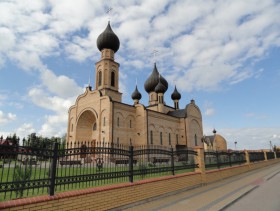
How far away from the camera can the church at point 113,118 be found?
83.7 feet

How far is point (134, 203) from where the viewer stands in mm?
6914

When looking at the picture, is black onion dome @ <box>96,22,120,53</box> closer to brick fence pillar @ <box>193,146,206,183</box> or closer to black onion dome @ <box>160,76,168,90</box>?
black onion dome @ <box>160,76,168,90</box>

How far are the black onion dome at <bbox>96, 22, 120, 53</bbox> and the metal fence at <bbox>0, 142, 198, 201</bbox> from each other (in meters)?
22.3

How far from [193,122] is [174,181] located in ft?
96.6

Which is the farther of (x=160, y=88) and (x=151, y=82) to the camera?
(x=151, y=82)

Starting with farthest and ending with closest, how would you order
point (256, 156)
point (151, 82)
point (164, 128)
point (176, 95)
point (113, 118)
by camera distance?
point (176, 95) < point (151, 82) < point (164, 128) < point (113, 118) < point (256, 156)

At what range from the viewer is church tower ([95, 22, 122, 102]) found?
2916cm

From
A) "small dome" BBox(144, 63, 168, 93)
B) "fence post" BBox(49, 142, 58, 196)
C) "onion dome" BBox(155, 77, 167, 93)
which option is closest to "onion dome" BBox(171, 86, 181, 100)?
"small dome" BBox(144, 63, 168, 93)

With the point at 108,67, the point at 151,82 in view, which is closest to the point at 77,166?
the point at 108,67

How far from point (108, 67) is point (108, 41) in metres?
3.41

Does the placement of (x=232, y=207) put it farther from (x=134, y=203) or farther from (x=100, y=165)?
(x=100, y=165)

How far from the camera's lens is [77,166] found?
622 cm

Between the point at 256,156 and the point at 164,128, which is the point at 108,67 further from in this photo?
the point at 256,156

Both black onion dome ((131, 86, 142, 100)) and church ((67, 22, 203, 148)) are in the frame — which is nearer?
church ((67, 22, 203, 148))
